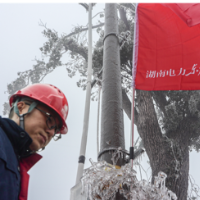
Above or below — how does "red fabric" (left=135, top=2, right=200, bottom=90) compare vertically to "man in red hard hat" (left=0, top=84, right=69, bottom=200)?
above

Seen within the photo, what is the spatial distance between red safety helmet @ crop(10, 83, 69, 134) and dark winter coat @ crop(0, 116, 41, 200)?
2.10ft

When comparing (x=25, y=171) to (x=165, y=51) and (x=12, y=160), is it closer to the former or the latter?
(x=12, y=160)

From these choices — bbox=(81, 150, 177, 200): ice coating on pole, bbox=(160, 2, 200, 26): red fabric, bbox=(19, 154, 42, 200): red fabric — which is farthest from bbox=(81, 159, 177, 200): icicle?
bbox=(160, 2, 200, 26): red fabric

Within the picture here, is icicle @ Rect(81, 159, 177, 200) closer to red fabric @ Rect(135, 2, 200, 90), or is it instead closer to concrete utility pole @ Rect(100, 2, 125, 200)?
concrete utility pole @ Rect(100, 2, 125, 200)

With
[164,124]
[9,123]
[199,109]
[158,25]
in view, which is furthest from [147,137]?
[9,123]

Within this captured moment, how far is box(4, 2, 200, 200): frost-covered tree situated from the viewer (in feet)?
17.3

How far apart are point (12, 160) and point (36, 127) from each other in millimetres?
470

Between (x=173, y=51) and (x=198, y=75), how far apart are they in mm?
638

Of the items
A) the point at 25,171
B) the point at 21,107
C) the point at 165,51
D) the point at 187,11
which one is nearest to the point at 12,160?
the point at 25,171

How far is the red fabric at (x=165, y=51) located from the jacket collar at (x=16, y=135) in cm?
241

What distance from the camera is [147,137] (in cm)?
596

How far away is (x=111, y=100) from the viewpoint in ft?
8.14

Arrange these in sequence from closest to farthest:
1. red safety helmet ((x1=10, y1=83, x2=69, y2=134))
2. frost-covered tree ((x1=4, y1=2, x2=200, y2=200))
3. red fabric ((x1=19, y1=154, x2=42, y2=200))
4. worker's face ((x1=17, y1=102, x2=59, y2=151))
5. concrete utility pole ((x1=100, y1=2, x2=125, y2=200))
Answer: red fabric ((x1=19, y1=154, x2=42, y2=200))
worker's face ((x1=17, y1=102, x2=59, y2=151))
concrete utility pole ((x1=100, y1=2, x2=125, y2=200))
red safety helmet ((x1=10, y1=83, x2=69, y2=134))
frost-covered tree ((x1=4, y1=2, x2=200, y2=200))

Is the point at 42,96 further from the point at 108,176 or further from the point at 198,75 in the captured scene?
the point at 198,75
